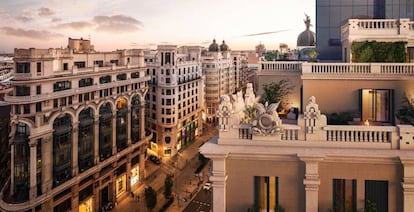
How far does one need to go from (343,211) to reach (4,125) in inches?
2144

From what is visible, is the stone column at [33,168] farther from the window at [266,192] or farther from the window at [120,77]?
the window at [266,192]

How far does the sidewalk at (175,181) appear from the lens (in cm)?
5725

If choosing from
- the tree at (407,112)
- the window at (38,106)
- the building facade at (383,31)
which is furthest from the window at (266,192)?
the window at (38,106)

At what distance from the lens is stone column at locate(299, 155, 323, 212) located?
1565 centimetres

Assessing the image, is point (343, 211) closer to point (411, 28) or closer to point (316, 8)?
point (411, 28)

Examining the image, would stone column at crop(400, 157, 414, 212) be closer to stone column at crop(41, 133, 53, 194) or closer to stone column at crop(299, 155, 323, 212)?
stone column at crop(299, 155, 323, 212)

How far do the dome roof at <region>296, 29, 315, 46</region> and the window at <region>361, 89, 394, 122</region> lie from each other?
78.3 ft

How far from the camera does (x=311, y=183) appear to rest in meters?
15.7

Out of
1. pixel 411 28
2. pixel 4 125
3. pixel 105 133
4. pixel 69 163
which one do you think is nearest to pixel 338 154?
pixel 411 28

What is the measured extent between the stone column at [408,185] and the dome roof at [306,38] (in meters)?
30.4

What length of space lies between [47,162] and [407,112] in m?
37.9

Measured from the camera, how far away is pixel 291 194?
53.5 feet

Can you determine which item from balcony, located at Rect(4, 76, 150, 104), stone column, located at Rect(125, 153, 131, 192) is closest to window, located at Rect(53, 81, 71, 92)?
balcony, located at Rect(4, 76, 150, 104)

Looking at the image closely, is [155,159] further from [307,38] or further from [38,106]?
→ [307,38]
